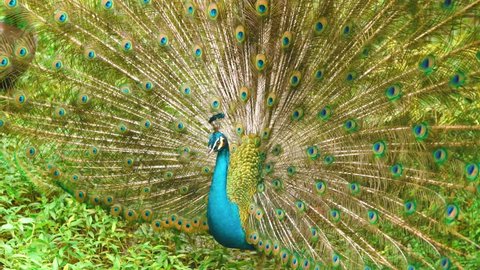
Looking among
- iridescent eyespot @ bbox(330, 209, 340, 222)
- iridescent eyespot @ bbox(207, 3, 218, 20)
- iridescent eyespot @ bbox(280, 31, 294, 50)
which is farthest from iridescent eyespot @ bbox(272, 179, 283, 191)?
iridescent eyespot @ bbox(207, 3, 218, 20)

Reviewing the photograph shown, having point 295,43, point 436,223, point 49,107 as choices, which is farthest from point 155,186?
point 436,223

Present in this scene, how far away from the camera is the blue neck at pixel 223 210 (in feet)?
11.6

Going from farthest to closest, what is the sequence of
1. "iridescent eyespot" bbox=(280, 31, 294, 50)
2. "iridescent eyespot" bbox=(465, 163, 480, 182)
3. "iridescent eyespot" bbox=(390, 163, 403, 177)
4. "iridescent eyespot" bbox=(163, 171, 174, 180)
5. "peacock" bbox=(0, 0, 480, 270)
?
"iridescent eyespot" bbox=(163, 171, 174, 180), "iridescent eyespot" bbox=(280, 31, 294, 50), "iridescent eyespot" bbox=(390, 163, 403, 177), "peacock" bbox=(0, 0, 480, 270), "iridescent eyespot" bbox=(465, 163, 480, 182)

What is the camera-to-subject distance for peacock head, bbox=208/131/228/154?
11.1 feet

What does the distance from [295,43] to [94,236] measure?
180 cm

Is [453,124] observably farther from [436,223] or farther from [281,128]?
[281,128]

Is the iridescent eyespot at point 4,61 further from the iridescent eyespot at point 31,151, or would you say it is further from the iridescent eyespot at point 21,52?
the iridescent eyespot at point 31,151

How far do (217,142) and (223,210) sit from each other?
432 mm

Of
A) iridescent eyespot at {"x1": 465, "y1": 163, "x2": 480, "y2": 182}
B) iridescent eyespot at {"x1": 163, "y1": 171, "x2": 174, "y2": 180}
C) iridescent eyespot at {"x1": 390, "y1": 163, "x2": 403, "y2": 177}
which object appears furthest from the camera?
iridescent eyespot at {"x1": 163, "y1": 171, "x2": 174, "y2": 180}

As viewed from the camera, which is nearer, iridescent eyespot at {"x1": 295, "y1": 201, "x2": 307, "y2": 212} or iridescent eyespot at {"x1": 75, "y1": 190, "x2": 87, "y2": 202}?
iridescent eyespot at {"x1": 295, "y1": 201, "x2": 307, "y2": 212}

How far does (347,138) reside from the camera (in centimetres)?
342

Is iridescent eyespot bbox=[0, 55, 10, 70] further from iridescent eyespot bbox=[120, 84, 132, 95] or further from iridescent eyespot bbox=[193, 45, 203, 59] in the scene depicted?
iridescent eyespot bbox=[193, 45, 203, 59]

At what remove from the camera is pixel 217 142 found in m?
3.40

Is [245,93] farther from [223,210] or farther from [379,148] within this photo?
[379,148]
